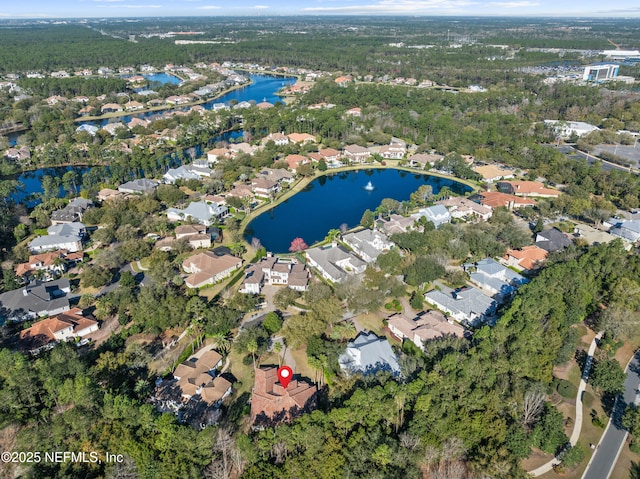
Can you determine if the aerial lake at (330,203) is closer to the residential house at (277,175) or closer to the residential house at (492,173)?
the residential house at (277,175)

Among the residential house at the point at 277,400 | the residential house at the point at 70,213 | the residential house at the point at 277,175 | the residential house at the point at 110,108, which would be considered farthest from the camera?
the residential house at the point at 110,108

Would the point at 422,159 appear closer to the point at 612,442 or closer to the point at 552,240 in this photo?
the point at 552,240

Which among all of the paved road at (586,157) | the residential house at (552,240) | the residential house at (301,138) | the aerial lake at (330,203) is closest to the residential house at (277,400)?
the aerial lake at (330,203)

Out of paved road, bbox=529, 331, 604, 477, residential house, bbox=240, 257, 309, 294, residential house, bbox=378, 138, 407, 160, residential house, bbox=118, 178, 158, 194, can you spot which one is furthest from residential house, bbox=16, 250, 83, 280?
residential house, bbox=378, 138, 407, 160

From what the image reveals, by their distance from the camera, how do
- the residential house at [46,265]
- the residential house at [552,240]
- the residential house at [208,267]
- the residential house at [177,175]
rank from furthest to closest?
the residential house at [177,175] → the residential house at [552,240] → the residential house at [46,265] → the residential house at [208,267]

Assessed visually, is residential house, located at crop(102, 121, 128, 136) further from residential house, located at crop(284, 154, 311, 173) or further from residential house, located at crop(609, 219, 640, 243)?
residential house, located at crop(609, 219, 640, 243)

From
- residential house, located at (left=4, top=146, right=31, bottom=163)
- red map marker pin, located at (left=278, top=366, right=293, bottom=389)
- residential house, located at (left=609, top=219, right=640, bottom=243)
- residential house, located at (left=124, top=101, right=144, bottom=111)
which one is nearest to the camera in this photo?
red map marker pin, located at (left=278, top=366, right=293, bottom=389)
